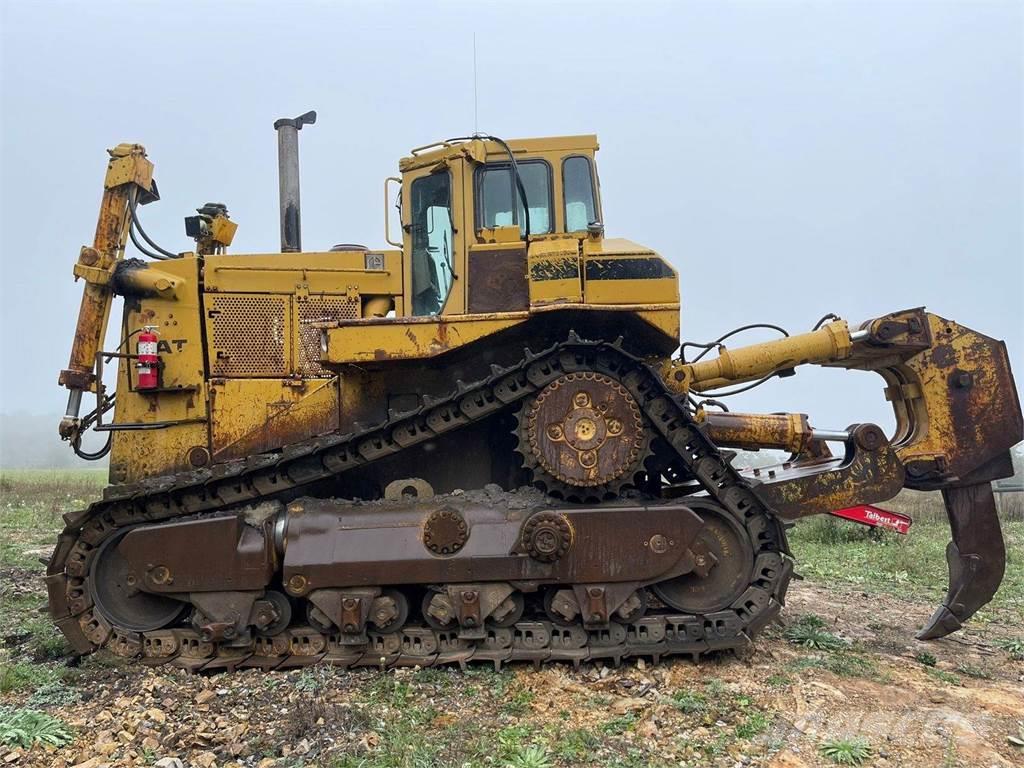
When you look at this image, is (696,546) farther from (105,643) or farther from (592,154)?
(105,643)

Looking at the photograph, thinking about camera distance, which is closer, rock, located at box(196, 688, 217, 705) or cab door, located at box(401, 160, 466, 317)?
rock, located at box(196, 688, 217, 705)

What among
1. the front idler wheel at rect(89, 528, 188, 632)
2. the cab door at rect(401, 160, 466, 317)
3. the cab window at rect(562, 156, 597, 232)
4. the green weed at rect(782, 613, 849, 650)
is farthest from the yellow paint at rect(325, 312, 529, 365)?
the green weed at rect(782, 613, 849, 650)

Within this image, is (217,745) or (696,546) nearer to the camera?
(217,745)

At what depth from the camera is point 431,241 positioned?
702 centimetres

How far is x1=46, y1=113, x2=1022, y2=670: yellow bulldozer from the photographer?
232 inches

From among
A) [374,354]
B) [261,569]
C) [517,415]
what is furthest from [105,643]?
[517,415]

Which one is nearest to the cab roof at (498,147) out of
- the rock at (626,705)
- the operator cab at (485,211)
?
the operator cab at (485,211)

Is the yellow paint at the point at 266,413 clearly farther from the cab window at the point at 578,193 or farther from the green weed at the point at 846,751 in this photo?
the green weed at the point at 846,751

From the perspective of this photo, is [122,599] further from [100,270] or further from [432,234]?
[432,234]

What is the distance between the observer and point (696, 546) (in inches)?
237

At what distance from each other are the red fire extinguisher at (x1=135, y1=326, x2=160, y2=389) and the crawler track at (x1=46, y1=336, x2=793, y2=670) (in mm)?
989

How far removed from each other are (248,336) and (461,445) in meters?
2.18

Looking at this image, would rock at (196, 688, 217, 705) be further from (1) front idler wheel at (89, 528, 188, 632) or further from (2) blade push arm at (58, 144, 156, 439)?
(2) blade push arm at (58, 144, 156, 439)

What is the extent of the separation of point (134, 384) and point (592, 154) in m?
4.64
